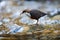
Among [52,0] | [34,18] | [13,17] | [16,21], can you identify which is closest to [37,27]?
[34,18]

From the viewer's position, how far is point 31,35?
0.99m

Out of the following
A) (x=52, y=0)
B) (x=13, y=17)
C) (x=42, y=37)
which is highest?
(x=52, y=0)

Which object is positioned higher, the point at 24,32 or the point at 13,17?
the point at 13,17

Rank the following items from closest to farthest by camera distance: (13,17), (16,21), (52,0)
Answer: (16,21) → (13,17) → (52,0)

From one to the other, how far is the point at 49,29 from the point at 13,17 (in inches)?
14.8

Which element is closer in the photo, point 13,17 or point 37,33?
point 37,33

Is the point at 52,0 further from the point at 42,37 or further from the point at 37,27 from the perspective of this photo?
the point at 42,37

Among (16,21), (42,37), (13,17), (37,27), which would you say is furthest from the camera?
(13,17)

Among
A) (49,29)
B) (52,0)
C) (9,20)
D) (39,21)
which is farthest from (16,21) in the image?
(52,0)

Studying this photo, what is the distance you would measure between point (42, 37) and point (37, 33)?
43 mm

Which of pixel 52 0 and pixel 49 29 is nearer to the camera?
pixel 49 29

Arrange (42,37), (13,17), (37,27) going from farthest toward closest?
(13,17)
(37,27)
(42,37)

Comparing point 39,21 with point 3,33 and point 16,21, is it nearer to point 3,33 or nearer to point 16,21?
point 16,21

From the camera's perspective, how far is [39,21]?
1.20 metres
